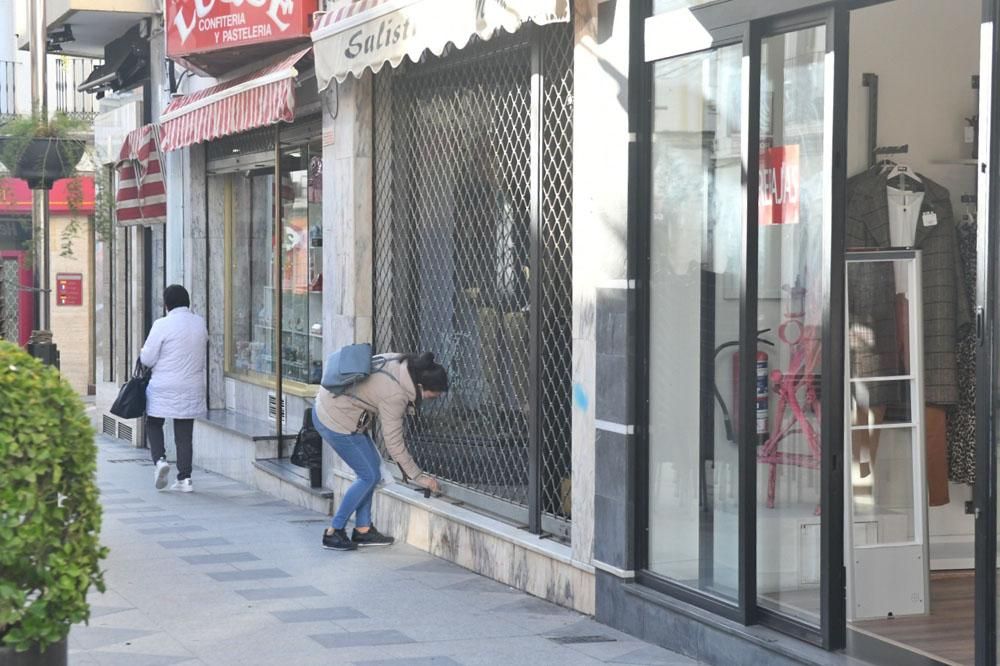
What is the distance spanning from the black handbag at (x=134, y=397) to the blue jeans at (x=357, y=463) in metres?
4.08

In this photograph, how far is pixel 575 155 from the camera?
8016mm

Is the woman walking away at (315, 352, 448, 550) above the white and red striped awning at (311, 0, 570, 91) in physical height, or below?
below

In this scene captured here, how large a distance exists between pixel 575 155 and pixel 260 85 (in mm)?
4985

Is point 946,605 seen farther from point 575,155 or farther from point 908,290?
point 575,155

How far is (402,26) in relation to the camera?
924 centimetres

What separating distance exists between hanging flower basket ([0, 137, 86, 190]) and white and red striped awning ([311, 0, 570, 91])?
5508 mm

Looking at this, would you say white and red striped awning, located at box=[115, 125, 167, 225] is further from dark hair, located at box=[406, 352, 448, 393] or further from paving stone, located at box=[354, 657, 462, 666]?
paving stone, located at box=[354, 657, 462, 666]

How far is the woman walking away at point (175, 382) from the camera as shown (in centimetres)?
1350

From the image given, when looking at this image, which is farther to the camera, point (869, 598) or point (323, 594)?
point (323, 594)

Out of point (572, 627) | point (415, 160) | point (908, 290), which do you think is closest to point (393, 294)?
point (415, 160)

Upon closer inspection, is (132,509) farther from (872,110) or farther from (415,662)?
(872,110)

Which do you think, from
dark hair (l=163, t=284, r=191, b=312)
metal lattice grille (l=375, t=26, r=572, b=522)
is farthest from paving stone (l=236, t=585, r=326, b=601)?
dark hair (l=163, t=284, r=191, b=312)

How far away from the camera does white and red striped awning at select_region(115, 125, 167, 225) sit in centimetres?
1659

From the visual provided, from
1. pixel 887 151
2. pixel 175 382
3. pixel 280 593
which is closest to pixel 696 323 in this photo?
pixel 887 151
